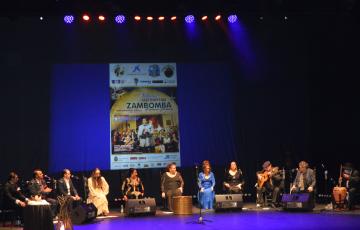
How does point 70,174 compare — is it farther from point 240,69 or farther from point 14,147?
point 240,69

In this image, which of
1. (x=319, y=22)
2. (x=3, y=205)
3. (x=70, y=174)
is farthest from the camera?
(x=319, y=22)

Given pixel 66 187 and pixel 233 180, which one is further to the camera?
pixel 233 180

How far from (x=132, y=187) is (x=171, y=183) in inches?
34.5

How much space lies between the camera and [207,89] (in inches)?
519

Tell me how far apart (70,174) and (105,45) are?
3.22 meters

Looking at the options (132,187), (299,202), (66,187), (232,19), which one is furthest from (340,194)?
(66,187)

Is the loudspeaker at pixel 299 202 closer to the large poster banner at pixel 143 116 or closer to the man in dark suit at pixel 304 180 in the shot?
the man in dark suit at pixel 304 180

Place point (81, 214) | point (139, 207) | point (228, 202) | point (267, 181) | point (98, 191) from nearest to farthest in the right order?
point (81, 214), point (139, 207), point (228, 202), point (98, 191), point (267, 181)

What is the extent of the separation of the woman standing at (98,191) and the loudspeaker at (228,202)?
237 centimetres

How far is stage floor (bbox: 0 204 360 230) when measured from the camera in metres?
9.05

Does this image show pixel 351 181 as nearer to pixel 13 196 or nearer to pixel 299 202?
pixel 299 202

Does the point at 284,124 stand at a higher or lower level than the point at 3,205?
higher

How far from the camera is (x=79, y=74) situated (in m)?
12.6

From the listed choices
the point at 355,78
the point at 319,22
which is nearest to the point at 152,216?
the point at 355,78
